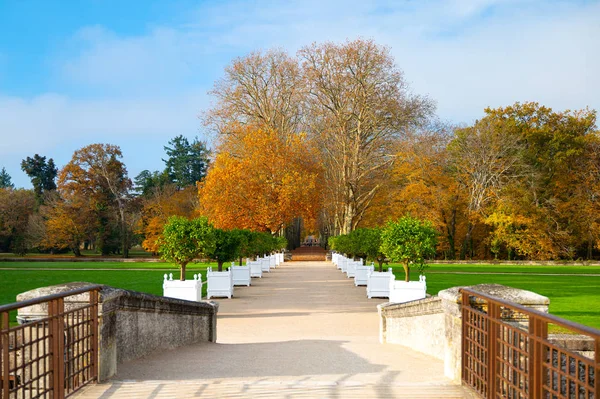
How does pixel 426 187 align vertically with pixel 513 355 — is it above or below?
above

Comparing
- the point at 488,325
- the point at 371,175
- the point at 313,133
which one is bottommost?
the point at 488,325

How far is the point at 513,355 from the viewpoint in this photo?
16.5 ft

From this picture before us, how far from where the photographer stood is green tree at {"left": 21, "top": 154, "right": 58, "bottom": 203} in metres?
86.9

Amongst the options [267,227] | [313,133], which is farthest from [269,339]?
[313,133]

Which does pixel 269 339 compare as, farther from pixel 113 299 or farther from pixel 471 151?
pixel 471 151

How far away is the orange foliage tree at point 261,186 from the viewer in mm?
48594

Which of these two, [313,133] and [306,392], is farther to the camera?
[313,133]

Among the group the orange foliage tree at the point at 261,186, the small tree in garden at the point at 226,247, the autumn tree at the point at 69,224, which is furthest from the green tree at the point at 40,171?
the small tree in garden at the point at 226,247

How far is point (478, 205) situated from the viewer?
54.3 meters

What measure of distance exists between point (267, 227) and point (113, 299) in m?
43.9

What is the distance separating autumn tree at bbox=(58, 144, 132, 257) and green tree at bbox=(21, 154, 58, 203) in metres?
21.5

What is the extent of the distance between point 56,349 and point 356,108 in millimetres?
46403

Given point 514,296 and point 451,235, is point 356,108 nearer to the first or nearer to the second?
point 451,235

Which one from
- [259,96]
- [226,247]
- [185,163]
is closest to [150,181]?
[185,163]
